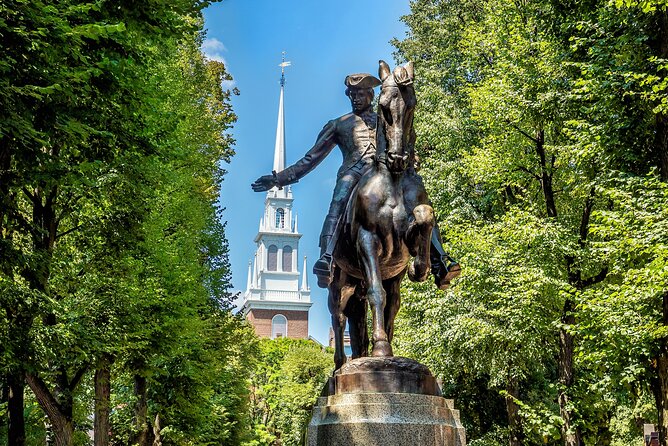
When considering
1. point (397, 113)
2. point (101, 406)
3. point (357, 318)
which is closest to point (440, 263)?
point (357, 318)

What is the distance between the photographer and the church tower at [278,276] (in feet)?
429

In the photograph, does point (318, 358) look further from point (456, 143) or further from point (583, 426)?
point (583, 426)

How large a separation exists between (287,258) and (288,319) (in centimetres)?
1247

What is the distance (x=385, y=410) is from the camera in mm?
7488

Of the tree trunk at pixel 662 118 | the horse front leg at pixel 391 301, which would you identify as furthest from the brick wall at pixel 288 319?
the horse front leg at pixel 391 301

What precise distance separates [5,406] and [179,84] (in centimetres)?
1162

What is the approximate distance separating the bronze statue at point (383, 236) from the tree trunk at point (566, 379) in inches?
481

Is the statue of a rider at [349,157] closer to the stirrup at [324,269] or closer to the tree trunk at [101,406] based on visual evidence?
the stirrup at [324,269]

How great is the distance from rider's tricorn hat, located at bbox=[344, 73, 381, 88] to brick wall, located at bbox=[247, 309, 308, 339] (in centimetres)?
12039

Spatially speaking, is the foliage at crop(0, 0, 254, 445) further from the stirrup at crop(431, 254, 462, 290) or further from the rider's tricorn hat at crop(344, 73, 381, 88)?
the stirrup at crop(431, 254, 462, 290)

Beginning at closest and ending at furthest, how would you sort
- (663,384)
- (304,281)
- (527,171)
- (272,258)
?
1. (663,384)
2. (527,171)
3. (304,281)
4. (272,258)

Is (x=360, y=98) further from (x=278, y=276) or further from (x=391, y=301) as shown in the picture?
(x=278, y=276)

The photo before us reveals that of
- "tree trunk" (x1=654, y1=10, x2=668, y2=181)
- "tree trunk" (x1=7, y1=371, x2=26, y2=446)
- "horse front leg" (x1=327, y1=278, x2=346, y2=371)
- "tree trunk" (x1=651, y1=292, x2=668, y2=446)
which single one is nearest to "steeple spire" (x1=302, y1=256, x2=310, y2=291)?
"tree trunk" (x1=7, y1=371, x2=26, y2=446)

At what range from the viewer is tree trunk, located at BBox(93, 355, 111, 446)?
70.9 ft
